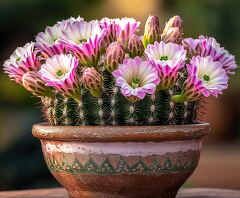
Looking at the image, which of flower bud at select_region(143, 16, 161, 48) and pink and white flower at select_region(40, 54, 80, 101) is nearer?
pink and white flower at select_region(40, 54, 80, 101)

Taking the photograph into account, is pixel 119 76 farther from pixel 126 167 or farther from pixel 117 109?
pixel 126 167

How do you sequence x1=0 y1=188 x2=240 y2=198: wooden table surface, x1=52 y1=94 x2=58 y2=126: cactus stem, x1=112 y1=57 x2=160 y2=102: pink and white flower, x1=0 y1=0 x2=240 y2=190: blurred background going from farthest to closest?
1. x1=0 y1=0 x2=240 y2=190: blurred background
2. x1=0 y1=188 x2=240 y2=198: wooden table surface
3. x1=52 y1=94 x2=58 y2=126: cactus stem
4. x1=112 y1=57 x2=160 y2=102: pink and white flower

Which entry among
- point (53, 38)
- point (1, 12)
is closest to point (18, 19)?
point (1, 12)

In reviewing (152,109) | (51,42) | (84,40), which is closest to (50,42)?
(51,42)

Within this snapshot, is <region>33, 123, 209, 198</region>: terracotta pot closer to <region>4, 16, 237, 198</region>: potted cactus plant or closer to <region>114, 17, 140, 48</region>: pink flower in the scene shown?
<region>4, 16, 237, 198</region>: potted cactus plant

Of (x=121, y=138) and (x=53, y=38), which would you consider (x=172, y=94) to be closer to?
(x=121, y=138)

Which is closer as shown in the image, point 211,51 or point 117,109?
point 117,109

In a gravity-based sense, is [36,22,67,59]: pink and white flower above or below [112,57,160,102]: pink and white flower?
above

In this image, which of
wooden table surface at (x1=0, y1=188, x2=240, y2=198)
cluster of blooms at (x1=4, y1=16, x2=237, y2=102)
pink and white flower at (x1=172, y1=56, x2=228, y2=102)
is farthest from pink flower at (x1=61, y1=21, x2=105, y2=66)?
wooden table surface at (x1=0, y1=188, x2=240, y2=198)
